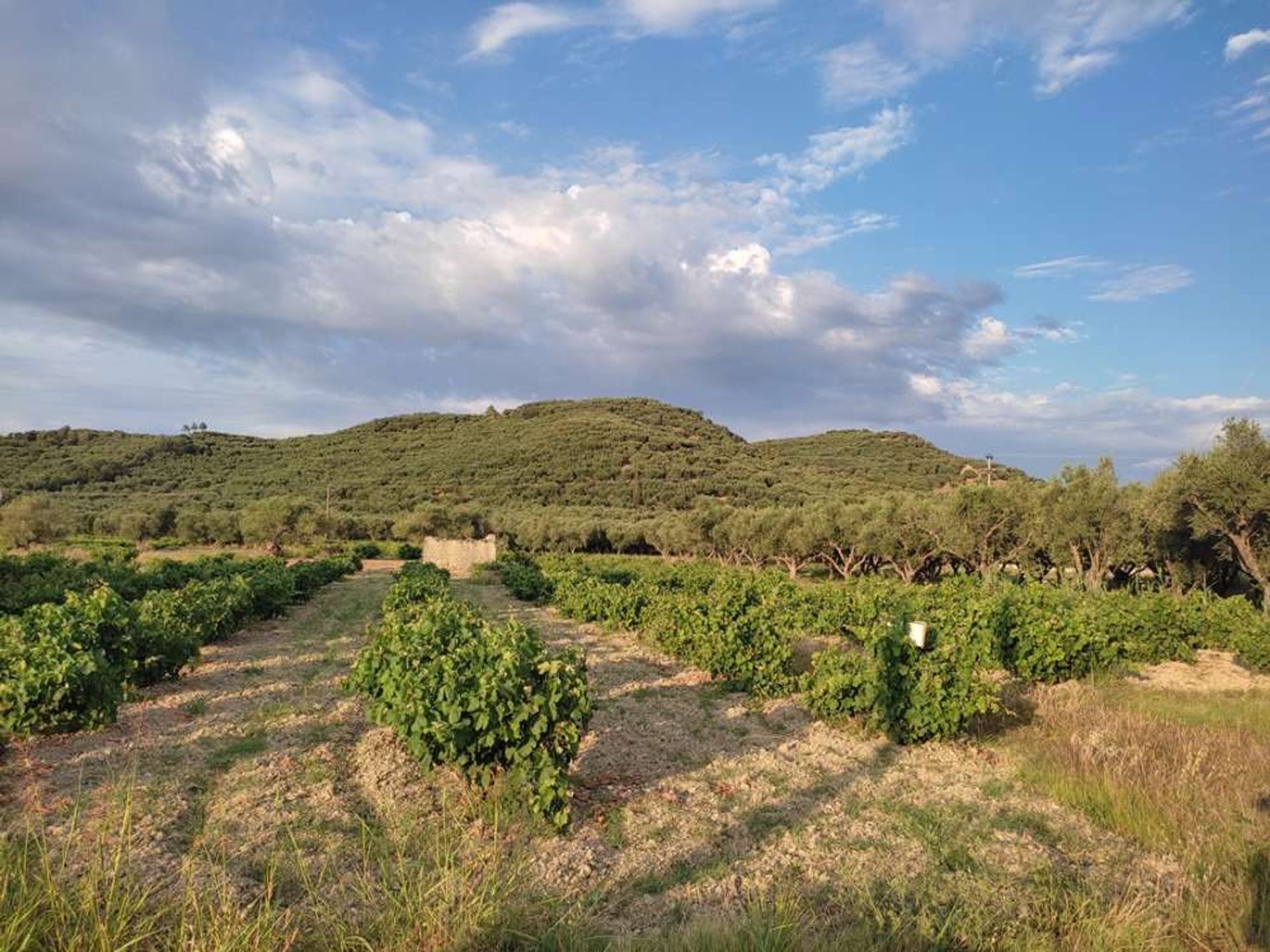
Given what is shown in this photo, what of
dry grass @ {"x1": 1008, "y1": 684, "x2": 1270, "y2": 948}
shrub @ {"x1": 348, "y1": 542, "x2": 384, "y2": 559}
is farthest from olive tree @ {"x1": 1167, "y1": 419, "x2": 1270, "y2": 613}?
shrub @ {"x1": 348, "y1": 542, "x2": 384, "y2": 559}

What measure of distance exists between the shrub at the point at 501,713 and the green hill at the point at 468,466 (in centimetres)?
8040

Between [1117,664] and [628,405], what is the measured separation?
134 meters

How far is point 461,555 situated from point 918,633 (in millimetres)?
42703

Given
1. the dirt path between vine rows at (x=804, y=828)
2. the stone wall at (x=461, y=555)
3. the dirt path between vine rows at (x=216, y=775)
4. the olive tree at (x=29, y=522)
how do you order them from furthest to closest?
the stone wall at (x=461, y=555) < the olive tree at (x=29, y=522) < the dirt path between vine rows at (x=216, y=775) < the dirt path between vine rows at (x=804, y=828)

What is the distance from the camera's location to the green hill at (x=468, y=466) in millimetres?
90188

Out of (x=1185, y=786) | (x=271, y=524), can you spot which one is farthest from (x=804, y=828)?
(x=271, y=524)

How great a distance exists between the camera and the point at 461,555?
49062 mm

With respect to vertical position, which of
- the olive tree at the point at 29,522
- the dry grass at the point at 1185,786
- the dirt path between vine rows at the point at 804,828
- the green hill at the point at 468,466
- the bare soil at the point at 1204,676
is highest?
the green hill at the point at 468,466

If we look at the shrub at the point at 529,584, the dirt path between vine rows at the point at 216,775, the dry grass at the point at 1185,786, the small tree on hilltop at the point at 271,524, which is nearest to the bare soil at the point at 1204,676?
the dry grass at the point at 1185,786

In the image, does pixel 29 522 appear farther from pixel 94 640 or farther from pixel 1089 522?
pixel 1089 522

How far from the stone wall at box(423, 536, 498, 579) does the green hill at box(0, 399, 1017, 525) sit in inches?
1493

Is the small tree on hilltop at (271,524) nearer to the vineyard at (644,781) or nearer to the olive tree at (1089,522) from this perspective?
the vineyard at (644,781)

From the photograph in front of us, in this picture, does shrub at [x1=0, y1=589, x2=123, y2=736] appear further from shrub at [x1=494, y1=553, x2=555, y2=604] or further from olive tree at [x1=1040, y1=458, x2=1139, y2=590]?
olive tree at [x1=1040, y1=458, x2=1139, y2=590]

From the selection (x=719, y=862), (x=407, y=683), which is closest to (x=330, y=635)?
(x=407, y=683)
